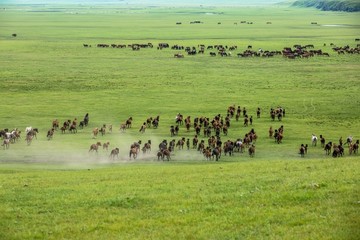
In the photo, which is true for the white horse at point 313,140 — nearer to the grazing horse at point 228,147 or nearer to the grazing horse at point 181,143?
the grazing horse at point 228,147

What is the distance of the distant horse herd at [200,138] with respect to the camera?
3028cm

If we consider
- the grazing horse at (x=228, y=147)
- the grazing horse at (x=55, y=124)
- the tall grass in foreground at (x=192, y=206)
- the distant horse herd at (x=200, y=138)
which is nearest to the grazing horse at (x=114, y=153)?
the distant horse herd at (x=200, y=138)

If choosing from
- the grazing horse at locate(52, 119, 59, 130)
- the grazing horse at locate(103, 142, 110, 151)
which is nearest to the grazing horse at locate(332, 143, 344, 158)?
the grazing horse at locate(103, 142, 110, 151)

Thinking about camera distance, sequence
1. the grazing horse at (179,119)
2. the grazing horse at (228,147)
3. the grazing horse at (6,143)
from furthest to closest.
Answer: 1. the grazing horse at (179,119)
2. the grazing horse at (6,143)
3. the grazing horse at (228,147)

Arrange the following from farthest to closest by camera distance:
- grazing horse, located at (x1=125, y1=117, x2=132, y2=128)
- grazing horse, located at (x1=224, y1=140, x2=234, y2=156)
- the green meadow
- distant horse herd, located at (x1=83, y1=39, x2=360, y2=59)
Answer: distant horse herd, located at (x1=83, y1=39, x2=360, y2=59) → grazing horse, located at (x1=125, y1=117, x2=132, y2=128) → grazing horse, located at (x1=224, y1=140, x2=234, y2=156) → the green meadow

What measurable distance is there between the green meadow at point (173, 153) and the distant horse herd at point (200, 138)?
1.52 feet

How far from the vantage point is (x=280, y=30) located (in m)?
127

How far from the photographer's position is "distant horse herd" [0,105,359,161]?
99.3ft

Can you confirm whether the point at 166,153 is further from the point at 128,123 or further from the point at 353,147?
the point at 353,147

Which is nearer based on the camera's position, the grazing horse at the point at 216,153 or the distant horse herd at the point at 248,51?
the grazing horse at the point at 216,153

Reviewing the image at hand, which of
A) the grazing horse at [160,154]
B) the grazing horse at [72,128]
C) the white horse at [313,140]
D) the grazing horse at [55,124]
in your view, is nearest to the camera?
the grazing horse at [160,154]

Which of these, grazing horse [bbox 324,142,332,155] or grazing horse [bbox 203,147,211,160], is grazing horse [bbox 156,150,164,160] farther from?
grazing horse [bbox 324,142,332,155]

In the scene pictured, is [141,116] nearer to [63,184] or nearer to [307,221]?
[63,184]

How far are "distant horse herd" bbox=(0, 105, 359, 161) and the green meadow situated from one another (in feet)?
1.52
